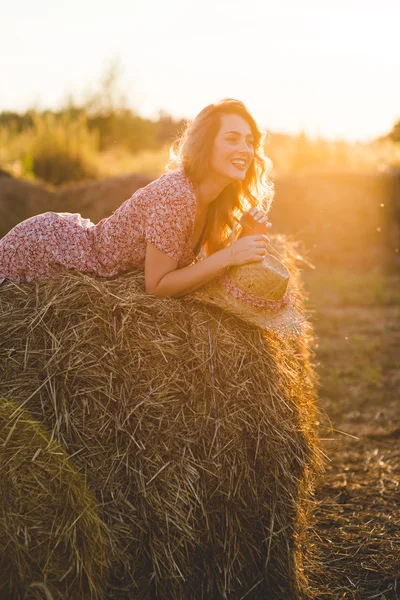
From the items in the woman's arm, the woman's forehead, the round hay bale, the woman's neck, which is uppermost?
the woman's forehead

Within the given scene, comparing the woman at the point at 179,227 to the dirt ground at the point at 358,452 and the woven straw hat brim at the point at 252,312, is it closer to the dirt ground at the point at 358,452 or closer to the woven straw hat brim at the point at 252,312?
Result: the woven straw hat brim at the point at 252,312

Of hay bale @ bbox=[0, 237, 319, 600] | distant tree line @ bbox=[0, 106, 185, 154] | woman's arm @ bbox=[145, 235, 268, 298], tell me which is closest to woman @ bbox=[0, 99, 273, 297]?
woman's arm @ bbox=[145, 235, 268, 298]

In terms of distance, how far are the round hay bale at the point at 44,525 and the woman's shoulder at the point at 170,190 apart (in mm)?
1295

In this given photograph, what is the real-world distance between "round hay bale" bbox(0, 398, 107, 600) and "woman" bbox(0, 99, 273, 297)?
1001mm

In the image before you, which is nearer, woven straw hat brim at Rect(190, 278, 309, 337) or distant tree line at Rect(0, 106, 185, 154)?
woven straw hat brim at Rect(190, 278, 309, 337)

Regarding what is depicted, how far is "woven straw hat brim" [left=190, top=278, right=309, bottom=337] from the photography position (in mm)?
3123

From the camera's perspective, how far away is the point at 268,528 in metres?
2.75

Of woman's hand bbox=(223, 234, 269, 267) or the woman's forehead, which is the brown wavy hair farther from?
woman's hand bbox=(223, 234, 269, 267)

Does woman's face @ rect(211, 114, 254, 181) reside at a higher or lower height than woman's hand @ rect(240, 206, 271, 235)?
higher

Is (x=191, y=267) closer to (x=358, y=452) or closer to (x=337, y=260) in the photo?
(x=358, y=452)

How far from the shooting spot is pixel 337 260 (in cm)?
1220

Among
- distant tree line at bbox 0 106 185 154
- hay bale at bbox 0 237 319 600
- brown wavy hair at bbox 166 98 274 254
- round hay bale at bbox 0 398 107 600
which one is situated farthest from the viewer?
distant tree line at bbox 0 106 185 154

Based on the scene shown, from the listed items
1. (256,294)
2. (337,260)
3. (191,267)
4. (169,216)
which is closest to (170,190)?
(169,216)

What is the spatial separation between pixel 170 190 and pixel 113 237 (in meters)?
0.43
